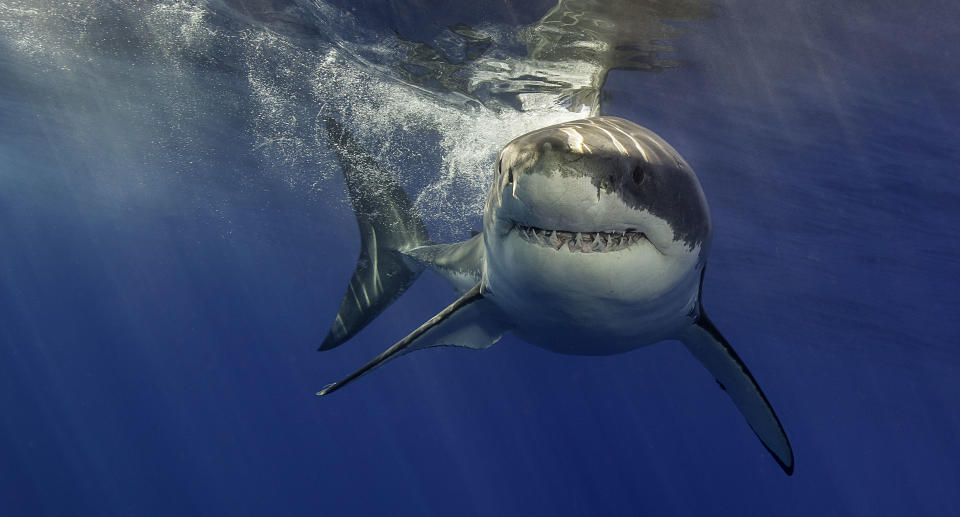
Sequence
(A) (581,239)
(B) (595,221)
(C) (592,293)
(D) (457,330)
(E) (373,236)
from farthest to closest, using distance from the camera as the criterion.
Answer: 1. (E) (373,236)
2. (D) (457,330)
3. (C) (592,293)
4. (A) (581,239)
5. (B) (595,221)

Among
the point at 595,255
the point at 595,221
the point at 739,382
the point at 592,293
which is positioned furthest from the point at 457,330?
the point at 595,221

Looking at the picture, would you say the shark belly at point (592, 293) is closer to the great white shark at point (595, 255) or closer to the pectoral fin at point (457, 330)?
the great white shark at point (595, 255)

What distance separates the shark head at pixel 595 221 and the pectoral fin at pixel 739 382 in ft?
4.13

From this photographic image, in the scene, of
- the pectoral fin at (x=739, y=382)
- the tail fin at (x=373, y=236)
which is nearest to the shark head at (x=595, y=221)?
the pectoral fin at (x=739, y=382)

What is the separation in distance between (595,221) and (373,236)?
5.65 meters

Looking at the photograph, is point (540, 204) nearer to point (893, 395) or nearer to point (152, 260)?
point (893, 395)

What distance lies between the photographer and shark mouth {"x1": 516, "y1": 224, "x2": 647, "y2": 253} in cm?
254

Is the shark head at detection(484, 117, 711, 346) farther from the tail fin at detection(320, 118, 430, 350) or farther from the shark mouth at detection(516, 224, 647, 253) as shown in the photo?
the tail fin at detection(320, 118, 430, 350)

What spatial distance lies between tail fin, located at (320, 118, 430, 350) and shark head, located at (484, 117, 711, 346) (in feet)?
11.5

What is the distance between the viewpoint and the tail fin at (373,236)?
256 inches

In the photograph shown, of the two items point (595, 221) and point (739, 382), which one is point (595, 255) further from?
point (739, 382)

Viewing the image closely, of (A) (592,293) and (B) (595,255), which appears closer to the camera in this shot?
(B) (595,255)

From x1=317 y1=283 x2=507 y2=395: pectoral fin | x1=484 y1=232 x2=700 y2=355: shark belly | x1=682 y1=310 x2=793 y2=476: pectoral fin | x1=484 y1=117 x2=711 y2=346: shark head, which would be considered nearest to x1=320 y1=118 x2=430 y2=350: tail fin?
x1=317 y1=283 x2=507 y2=395: pectoral fin

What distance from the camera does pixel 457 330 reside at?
4.69 metres
